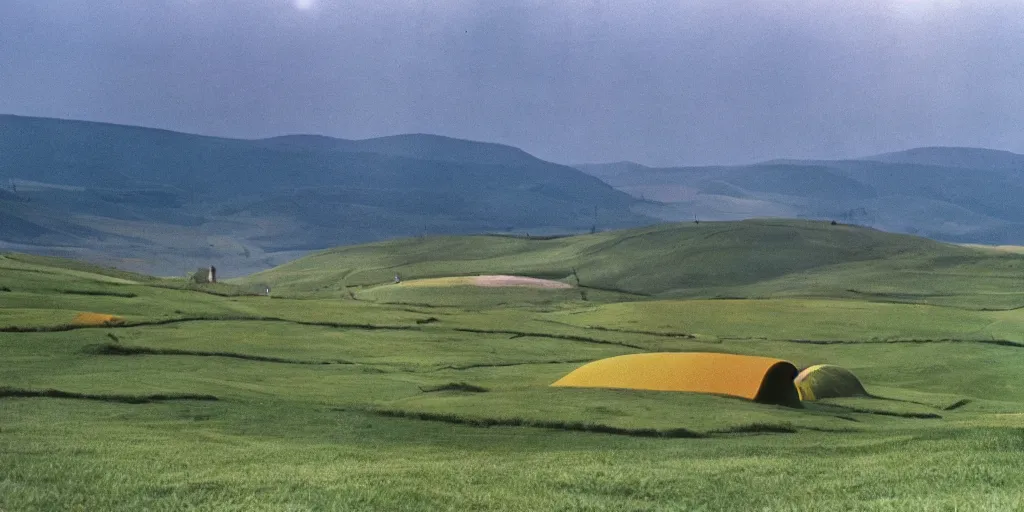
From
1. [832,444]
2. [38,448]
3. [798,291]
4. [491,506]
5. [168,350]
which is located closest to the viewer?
[491,506]

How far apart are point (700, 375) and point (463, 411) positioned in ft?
31.3

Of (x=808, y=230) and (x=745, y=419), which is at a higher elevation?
(x=808, y=230)

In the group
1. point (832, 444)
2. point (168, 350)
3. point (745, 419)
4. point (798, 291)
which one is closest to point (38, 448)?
point (832, 444)

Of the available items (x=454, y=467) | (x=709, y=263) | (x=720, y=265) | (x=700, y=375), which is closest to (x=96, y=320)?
(x=700, y=375)

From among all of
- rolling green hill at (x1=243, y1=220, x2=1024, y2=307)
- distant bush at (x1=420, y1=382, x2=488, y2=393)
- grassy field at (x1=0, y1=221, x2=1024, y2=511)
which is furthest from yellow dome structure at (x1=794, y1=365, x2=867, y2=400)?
rolling green hill at (x1=243, y1=220, x2=1024, y2=307)

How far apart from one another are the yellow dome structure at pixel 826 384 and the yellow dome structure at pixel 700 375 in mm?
3595

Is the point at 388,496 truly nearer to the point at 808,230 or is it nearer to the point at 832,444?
the point at 832,444

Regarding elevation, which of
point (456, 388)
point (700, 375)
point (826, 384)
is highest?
point (700, 375)

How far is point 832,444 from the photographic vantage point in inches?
747

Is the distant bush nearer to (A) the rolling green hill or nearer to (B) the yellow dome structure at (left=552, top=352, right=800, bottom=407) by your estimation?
(B) the yellow dome structure at (left=552, top=352, right=800, bottom=407)

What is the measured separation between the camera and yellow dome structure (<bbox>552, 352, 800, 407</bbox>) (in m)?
29.0

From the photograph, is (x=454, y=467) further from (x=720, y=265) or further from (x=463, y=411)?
(x=720, y=265)

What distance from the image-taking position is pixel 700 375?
101ft

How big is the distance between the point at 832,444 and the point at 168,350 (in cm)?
2283
